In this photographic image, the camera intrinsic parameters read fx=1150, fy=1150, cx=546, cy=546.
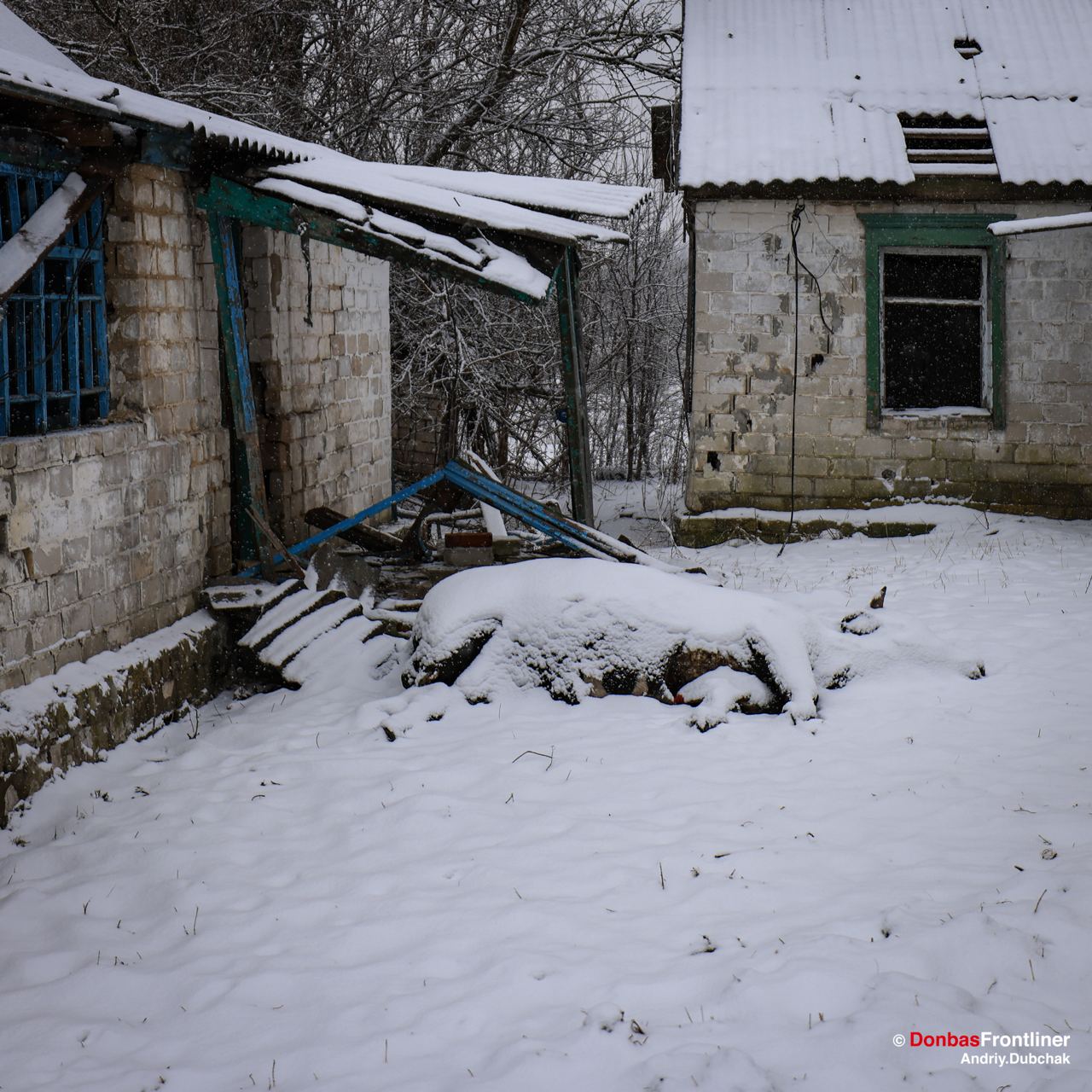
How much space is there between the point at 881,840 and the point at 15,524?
391 centimetres

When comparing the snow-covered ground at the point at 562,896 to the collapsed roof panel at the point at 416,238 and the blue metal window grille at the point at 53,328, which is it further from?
the collapsed roof panel at the point at 416,238

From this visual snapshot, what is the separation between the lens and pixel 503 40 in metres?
13.4

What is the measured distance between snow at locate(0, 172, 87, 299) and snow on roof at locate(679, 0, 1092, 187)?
6.10 m

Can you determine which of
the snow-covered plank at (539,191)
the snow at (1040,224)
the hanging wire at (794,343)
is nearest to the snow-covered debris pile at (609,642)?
the snow-covered plank at (539,191)

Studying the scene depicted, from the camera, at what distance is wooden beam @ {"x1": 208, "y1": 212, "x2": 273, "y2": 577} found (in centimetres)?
689

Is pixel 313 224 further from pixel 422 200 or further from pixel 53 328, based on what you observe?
pixel 53 328

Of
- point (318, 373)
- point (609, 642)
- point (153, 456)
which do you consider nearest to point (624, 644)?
point (609, 642)

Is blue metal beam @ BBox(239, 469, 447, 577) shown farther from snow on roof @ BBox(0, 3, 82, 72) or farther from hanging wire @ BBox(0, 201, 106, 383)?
snow on roof @ BBox(0, 3, 82, 72)

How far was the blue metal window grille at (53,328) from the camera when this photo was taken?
5.25 m

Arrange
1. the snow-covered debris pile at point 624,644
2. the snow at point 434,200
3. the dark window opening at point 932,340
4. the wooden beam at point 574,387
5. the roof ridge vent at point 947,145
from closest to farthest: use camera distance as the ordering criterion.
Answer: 1. the snow-covered debris pile at point 624,644
2. the snow at point 434,200
3. the wooden beam at point 574,387
4. the roof ridge vent at point 947,145
5. the dark window opening at point 932,340

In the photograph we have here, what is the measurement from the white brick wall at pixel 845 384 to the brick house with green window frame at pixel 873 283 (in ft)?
0.05

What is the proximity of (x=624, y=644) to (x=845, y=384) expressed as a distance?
17.5 feet

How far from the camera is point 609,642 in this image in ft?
20.6

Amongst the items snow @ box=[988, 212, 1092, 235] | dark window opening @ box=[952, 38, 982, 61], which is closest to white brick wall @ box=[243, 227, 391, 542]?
snow @ box=[988, 212, 1092, 235]
